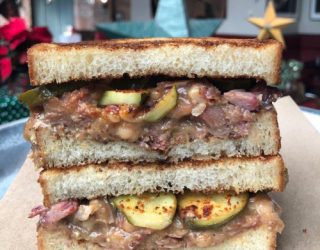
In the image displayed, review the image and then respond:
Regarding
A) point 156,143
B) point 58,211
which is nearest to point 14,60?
A: point 58,211

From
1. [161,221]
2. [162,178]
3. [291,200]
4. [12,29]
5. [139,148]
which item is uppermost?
[12,29]

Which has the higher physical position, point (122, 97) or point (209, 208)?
point (122, 97)

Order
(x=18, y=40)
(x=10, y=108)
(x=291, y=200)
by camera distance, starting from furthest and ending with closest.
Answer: (x=18, y=40) < (x=10, y=108) < (x=291, y=200)

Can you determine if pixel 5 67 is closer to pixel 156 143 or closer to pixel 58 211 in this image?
pixel 58 211

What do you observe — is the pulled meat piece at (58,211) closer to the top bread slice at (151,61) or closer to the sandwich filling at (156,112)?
the sandwich filling at (156,112)

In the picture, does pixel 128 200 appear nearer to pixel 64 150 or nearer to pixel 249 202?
pixel 64 150

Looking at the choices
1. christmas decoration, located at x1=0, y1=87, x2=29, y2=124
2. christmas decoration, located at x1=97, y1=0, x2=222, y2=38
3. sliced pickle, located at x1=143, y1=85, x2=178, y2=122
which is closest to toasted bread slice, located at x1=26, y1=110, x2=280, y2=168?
sliced pickle, located at x1=143, y1=85, x2=178, y2=122

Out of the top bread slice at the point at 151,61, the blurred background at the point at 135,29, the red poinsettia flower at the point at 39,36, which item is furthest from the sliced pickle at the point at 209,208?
the red poinsettia flower at the point at 39,36
